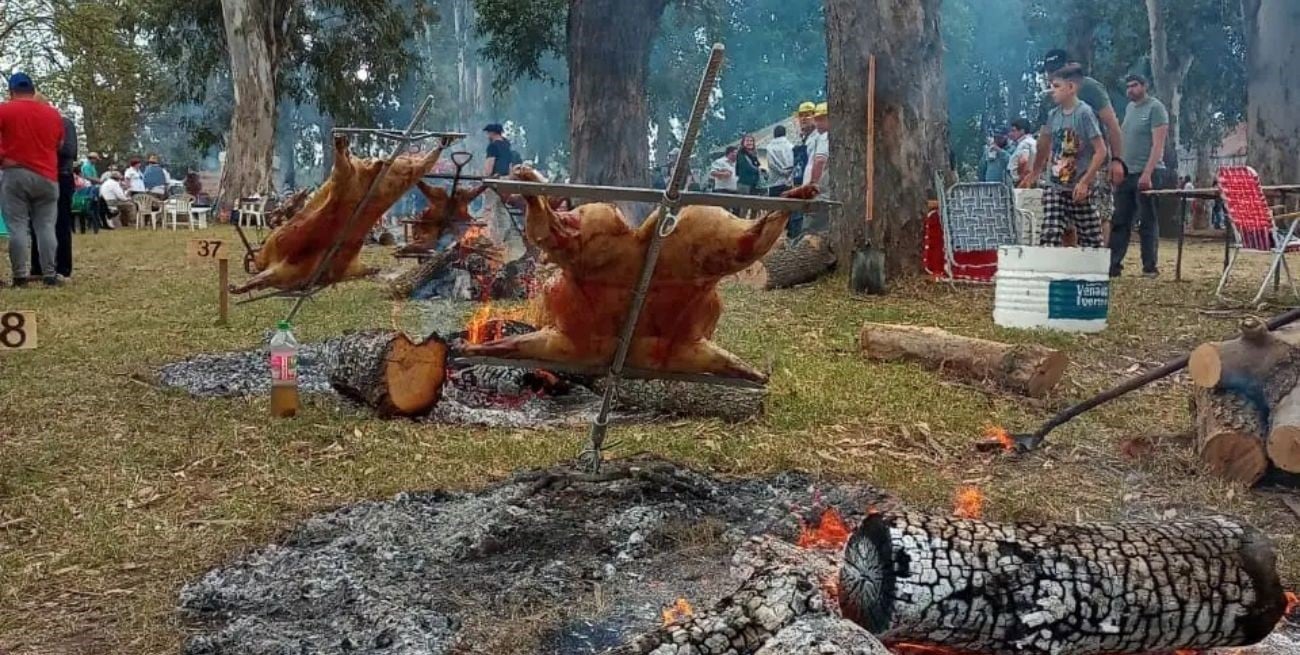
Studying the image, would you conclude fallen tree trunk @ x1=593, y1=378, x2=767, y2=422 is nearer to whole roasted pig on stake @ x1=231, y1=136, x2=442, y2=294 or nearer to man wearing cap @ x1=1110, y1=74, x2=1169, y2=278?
whole roasted pig on stake @ x1=231, y1=136, x2=442, y2=294

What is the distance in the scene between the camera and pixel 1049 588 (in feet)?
8.69

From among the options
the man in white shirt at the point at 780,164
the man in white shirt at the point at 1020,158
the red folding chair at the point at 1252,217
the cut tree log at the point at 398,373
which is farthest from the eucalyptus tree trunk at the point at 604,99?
the cut tree log at the point at 398,373

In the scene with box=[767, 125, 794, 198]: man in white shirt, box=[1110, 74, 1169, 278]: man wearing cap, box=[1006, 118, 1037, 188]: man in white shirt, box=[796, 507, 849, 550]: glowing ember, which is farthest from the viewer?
box=[767, 125, 794, 198]: man in white shirt

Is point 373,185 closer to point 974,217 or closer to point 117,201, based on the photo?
point 974,217

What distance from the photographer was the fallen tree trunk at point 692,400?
5.75 meters

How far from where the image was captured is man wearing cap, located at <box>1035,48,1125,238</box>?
10133 mm

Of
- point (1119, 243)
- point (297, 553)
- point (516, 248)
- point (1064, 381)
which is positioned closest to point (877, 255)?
point (1119, 243)

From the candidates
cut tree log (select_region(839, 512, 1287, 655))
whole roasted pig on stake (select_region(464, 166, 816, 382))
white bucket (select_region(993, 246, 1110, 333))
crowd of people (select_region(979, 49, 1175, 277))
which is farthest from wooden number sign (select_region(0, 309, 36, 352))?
crowd of people (select_region(979, 49, 1175, 277))

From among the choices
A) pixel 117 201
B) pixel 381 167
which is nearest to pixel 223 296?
pixel 381 167

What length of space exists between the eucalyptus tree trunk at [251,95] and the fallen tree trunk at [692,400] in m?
21.8

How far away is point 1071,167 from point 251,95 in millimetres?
20378

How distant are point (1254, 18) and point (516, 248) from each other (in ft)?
44.7

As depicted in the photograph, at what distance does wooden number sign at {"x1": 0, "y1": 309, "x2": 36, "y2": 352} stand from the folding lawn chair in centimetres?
875

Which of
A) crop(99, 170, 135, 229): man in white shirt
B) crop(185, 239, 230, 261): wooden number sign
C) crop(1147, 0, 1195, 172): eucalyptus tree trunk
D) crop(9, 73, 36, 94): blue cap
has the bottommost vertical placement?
crop(185, 239, 230, 261): wooden number sign
